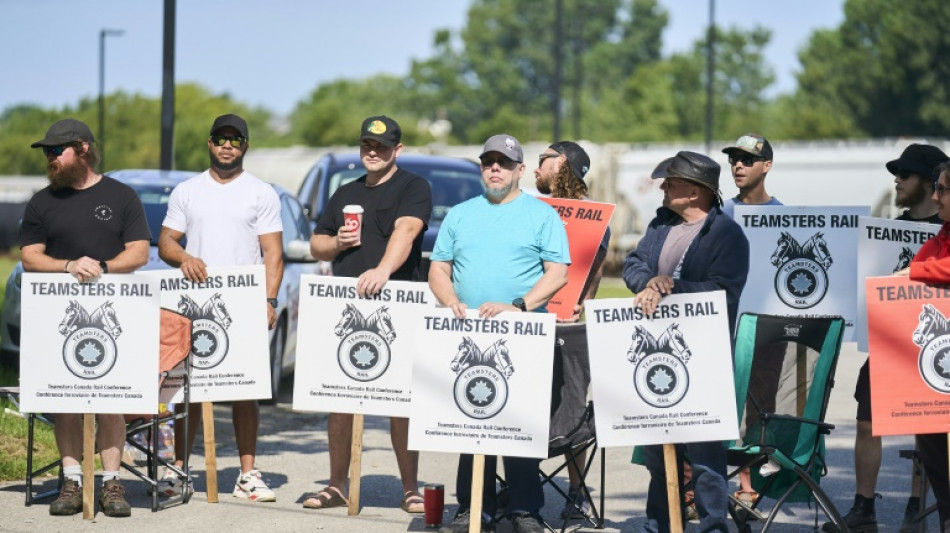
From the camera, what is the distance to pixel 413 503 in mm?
8695

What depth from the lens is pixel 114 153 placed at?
261 ft

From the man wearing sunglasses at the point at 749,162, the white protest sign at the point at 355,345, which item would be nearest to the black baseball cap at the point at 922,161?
the man wearing sunglasses at the point at 749,162

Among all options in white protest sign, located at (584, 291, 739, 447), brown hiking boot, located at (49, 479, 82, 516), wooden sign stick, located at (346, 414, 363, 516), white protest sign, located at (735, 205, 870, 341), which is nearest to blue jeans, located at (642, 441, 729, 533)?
white protest sign, located at (584, 291, 739, 447)

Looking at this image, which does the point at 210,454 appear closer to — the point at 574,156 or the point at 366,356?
the point at 366,356

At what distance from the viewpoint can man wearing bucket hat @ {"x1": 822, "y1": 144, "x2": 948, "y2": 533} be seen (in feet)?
27.1

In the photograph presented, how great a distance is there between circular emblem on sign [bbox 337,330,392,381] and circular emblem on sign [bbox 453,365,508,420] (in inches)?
36.2

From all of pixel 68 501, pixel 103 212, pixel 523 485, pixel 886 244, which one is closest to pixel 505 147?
pixel 523 485

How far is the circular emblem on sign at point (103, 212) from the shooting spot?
8383 millimetres

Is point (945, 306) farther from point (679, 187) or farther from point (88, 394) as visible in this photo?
point (88, 394)

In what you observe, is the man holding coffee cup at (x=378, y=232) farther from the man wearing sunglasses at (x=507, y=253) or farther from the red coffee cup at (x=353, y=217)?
the man wearing sunglasses at (x=507, y=253)

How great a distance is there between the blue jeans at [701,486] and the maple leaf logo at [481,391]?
815 mm

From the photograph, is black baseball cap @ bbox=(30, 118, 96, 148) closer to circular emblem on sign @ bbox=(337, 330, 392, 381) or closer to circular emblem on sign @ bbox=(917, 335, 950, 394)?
circular emblem on sign @ bbox=(337, 330, 392, 381)

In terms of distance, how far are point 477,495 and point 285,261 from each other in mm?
4422

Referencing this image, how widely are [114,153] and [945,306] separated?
75530mm
